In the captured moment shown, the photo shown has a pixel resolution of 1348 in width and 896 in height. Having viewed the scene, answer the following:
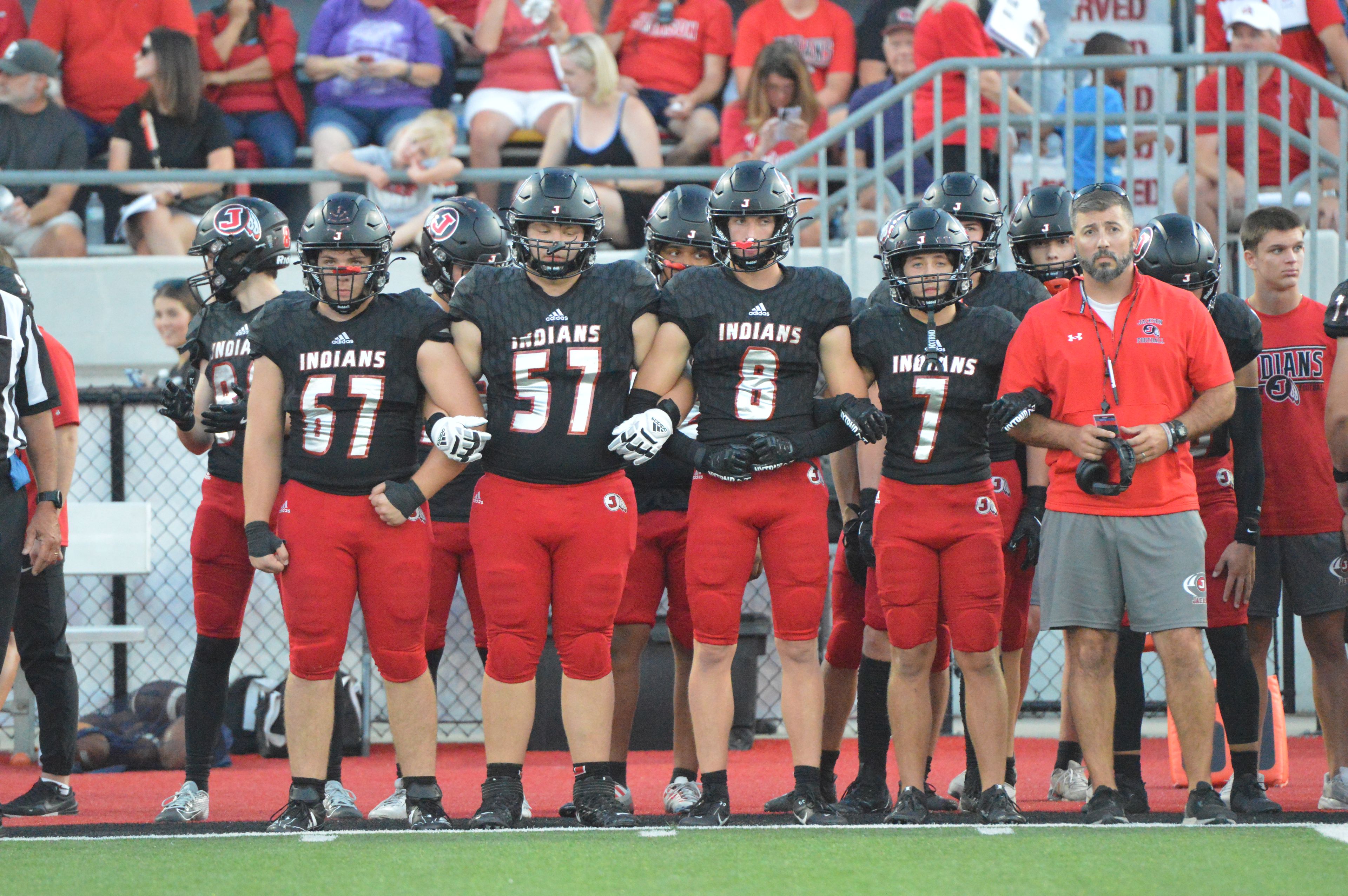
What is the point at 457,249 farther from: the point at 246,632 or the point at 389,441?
the point at 246,632

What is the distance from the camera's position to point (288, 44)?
976cm

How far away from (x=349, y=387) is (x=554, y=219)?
818 mm

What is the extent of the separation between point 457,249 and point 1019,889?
10.1ft

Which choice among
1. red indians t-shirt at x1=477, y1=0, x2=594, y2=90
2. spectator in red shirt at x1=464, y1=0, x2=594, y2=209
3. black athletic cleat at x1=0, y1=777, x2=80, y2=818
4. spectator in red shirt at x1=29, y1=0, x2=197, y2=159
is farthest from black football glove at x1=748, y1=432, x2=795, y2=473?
spectator in red shirt at x1=29, y1=0, x2=197, y2=159

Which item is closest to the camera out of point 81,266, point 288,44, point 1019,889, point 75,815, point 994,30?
point 1019,889

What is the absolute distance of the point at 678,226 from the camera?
5.51 m

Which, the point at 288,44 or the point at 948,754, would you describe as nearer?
the point at 948,754

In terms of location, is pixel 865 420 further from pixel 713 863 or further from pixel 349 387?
pixel 349 387

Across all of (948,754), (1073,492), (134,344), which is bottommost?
(948,754)

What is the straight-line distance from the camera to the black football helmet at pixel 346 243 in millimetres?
4867

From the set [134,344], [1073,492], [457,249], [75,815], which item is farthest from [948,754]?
[134,344]

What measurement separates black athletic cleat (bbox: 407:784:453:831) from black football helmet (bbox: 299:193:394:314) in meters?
1.50

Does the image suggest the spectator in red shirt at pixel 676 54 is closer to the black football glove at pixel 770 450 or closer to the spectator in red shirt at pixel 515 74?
the spectator in red shirt at pixel 515 74

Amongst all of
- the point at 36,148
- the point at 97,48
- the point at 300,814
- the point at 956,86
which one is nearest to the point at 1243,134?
the point at 956,86
